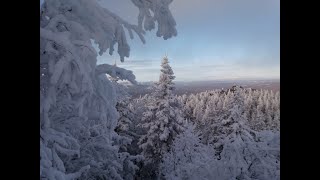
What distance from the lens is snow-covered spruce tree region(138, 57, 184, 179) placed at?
29398 millimetres

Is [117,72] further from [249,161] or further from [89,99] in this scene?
[249,161]

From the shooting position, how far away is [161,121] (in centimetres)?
2970

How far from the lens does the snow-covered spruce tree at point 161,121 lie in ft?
96.5

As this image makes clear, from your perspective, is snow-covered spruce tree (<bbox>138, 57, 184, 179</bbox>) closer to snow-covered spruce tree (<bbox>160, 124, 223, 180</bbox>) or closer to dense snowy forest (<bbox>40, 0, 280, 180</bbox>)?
snow-covered spruce tree (<bbox>160, 124, 223, 180</bbox>)

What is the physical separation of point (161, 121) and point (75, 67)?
26.4 m

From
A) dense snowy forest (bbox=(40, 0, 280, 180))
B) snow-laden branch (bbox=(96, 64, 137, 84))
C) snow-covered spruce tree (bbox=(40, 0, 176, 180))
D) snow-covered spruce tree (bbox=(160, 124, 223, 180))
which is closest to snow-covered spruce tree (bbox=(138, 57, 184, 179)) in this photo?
snow-covered spruce tree (bbox=(160, 124, 223, 180))

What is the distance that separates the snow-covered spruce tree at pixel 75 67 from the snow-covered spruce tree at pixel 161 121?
74.0ft

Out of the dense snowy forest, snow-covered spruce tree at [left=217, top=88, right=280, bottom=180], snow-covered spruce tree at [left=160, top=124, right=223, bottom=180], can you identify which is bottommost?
snow-covered spruce tree at [left=160, top=124, right=223, bottom=180]

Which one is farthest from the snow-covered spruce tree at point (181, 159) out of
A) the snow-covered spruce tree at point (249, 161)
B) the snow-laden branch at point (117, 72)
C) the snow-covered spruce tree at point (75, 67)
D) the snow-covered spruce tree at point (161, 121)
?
the snow-laden branch at point (117, 72)

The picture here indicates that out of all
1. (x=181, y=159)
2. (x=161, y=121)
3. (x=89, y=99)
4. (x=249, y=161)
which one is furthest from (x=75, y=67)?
(x=161, y=121)

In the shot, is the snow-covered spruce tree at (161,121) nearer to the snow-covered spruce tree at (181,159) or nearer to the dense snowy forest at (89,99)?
the snow-covered spruce tree at (181,159)

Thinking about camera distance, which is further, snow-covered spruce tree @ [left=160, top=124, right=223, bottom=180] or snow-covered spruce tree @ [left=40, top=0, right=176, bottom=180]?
snow-covered spruce tree @ [left=160, top=124, right=223, bottom=180]

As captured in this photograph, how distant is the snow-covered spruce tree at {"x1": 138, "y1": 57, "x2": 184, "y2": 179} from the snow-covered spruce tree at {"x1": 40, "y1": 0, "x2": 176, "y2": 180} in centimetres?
Answer: 2256
